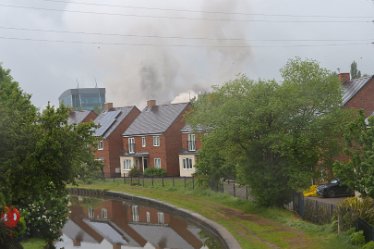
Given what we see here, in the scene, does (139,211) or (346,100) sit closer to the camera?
(139,211)

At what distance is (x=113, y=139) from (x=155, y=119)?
25.1 feet

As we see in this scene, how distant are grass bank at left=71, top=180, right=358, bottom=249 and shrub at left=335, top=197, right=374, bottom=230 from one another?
714 millimetres

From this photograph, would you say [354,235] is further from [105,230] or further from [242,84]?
[105,230]

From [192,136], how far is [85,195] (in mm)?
13960

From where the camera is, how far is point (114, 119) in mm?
74500

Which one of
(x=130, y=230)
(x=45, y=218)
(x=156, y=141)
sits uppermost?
(x=156, y=141)

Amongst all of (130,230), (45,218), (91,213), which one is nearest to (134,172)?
(91,213)

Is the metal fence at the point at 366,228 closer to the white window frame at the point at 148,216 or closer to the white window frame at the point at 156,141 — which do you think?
the white window frame at the point at 148,216

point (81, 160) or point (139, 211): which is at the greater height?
point (81, 160)

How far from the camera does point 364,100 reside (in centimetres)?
4766

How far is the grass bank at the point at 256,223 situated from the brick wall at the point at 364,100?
52.7 ft

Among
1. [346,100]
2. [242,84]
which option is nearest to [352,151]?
[242,84]

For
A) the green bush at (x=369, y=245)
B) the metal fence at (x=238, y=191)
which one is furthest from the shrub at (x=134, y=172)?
the green bush at (x=369, y=245)

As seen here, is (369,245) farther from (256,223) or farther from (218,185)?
(218,185)
